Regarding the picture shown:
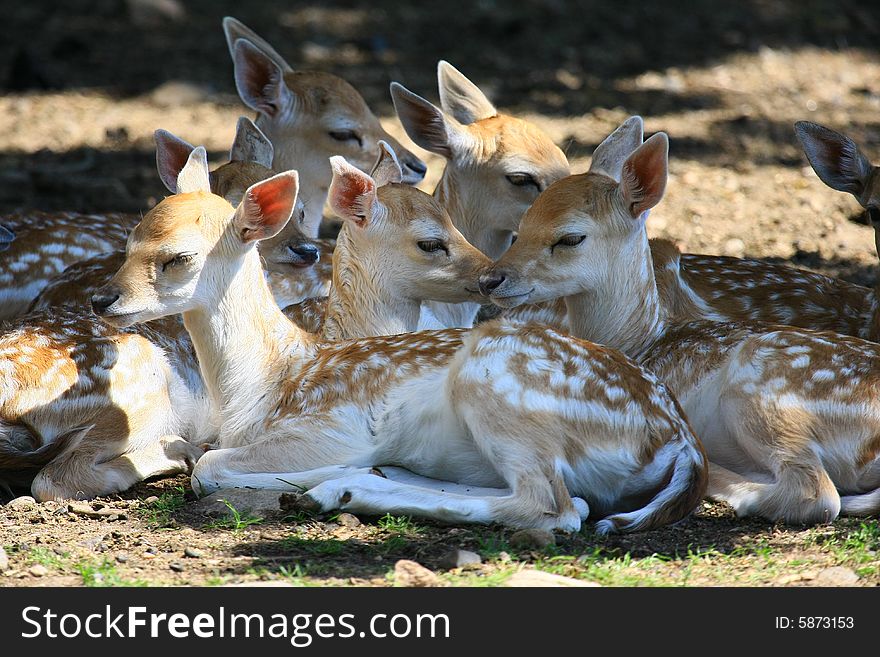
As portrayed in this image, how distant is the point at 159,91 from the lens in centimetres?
987

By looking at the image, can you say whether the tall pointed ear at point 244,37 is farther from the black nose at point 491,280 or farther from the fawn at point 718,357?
the black nose at point 491,280

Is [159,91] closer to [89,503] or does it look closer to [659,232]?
[659,232]

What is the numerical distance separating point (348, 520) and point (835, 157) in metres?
2.92

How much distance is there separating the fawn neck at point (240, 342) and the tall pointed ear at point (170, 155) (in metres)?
1.09

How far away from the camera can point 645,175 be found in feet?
16.2

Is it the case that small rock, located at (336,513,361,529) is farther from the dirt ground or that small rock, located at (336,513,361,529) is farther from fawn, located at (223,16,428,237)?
fawn, located at (223,16,428,237)

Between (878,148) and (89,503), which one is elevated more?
(878,148)

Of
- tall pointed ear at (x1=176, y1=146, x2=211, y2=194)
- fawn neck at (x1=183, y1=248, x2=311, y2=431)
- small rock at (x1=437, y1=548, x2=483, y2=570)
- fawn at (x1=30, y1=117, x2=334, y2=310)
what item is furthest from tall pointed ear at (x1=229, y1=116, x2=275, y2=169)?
small rock at (x1=437, y1=548, x2=483, y2=570)

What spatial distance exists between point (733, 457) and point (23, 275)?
3.69 m

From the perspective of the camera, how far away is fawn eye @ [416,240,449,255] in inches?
199

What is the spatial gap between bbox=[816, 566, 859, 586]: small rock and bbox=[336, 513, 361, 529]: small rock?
4.85 ft

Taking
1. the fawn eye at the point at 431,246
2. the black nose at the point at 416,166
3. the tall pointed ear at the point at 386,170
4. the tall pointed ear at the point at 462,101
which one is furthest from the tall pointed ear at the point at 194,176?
the tall pointed ear at the point at 462,101

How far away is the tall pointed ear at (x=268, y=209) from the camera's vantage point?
15.1 feet

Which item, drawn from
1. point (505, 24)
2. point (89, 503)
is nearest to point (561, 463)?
point (89, 503)
